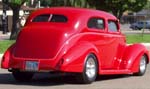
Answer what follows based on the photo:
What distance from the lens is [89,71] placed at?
12.4 metres

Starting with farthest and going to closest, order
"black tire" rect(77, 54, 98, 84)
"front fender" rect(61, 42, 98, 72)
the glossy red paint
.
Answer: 1. "black tire" rect(77, 54, 98, 84)
2. the glossy red paint
3. "front fender" rect(61, 42, 98, 72)

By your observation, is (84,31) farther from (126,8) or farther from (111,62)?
(126,8)

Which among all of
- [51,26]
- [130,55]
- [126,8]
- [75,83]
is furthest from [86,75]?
[126,8]

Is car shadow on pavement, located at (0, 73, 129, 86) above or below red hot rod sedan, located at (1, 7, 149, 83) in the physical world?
below

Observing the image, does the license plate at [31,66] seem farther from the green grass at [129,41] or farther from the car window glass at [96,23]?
the green grass at [129,41]

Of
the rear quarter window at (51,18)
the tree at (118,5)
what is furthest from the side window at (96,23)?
the tree at (118,5)

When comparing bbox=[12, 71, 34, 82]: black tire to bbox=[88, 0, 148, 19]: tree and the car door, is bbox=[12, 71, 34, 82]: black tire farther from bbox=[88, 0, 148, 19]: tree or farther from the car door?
bbox=[88, 0, 148, 19]: tree

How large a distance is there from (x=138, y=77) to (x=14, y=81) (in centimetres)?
346

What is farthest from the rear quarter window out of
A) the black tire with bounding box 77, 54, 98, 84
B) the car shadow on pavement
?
the car shadow on pavement

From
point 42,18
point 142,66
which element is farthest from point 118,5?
point 42,18

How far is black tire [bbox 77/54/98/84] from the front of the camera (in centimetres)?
1215

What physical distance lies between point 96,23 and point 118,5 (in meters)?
27.5

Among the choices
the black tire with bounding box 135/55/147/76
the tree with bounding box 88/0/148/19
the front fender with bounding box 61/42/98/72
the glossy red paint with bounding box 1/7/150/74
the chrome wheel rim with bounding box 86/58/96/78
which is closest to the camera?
the front fender with bounding box 61/42/98/72

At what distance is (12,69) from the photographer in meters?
12.4
